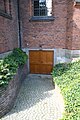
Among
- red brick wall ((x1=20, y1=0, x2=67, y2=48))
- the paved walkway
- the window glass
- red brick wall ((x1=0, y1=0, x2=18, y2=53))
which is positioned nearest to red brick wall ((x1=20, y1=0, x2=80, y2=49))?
red brick wall ((x1=20, y1=0, x2=67, y2=48))

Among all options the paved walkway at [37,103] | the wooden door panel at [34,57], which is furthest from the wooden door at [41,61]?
the paved walkway at [37,103]

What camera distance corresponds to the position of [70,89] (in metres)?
6.20

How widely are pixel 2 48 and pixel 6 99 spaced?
10.8 feet

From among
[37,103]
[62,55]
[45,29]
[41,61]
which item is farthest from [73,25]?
[37,103]

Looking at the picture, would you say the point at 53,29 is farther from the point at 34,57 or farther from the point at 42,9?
the point at 34,57

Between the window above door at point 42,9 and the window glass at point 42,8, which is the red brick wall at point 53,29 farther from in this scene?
the window glass at point 42,8

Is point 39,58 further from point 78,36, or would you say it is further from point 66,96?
point 66,96

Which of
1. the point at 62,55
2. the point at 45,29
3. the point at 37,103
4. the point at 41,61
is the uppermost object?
the point at 45,29

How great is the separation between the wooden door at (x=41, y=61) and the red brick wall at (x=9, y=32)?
5.55 ft

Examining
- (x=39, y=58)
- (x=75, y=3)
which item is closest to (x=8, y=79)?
(x=39, y=58)

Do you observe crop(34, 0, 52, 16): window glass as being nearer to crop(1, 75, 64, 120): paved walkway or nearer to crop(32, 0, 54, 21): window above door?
crop(32, 0, 54, 21): window above door

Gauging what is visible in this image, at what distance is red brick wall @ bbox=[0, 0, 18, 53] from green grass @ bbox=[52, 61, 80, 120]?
3.39 metres

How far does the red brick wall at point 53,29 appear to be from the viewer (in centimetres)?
1093

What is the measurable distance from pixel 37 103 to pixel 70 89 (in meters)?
2.08
